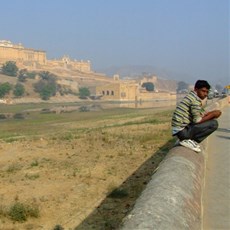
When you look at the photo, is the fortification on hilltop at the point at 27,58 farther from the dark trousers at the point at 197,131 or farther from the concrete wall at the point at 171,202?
the concrete wall at the point at 171,202

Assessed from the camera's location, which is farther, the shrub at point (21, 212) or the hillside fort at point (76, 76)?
the hillside fort at point (76, 76)

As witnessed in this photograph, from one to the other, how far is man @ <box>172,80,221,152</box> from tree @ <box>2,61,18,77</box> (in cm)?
11917

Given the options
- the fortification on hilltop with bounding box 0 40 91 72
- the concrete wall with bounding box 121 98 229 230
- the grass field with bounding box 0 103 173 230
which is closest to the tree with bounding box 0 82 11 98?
the fortification on hilltop with bounding box 0 40 91 72

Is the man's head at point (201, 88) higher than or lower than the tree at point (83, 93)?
higher

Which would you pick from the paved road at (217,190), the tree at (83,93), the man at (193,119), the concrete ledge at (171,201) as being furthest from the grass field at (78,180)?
the tree at (83,93)

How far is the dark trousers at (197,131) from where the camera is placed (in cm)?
629

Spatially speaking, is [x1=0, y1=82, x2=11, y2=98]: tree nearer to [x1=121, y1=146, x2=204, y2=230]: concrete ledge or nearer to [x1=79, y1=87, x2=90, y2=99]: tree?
[x1=79, y1=87, x2=90, y2=99]: tree

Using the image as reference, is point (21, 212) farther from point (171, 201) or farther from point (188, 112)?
point (171, 201)

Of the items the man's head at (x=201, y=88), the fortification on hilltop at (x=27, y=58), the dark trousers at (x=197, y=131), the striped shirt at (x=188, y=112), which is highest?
the fortification on hilltop at (x=27, y=58)

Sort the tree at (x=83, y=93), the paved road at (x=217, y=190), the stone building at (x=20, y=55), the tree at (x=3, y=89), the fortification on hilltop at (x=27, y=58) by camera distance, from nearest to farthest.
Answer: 1. the paved road at (x=217, y=190)
2. the tree at (x=3, y=89)
3. the tree at (x=83, y=93)
4. the stone building at (x=20, y=55)
5. the fortification on hilltop at (x=27, y=58)

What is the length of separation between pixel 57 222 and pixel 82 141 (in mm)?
9661

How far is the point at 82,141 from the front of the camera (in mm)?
16453

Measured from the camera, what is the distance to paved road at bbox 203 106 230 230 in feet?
14.8

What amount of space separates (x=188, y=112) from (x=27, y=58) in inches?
5674
